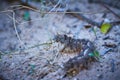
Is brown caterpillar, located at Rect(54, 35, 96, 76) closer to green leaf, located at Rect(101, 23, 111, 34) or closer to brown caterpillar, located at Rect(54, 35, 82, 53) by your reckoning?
brown caterpillar, located at Rect(54, 35, 82, 53)

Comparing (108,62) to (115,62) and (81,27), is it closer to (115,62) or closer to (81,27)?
(115,62)

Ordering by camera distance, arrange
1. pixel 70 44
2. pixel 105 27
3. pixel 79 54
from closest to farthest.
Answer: pixel 79 54 < pixel 70 44 < pixel 105 27

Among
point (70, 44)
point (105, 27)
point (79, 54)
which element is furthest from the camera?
point (105, 27)

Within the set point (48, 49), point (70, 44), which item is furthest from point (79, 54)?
point (48, 49)

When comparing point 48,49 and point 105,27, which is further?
point 105,27

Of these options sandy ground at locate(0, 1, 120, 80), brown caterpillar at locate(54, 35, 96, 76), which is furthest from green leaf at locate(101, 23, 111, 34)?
brown caterpillar at locate(54, 35, 96, 76)

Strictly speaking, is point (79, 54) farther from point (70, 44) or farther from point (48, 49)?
point (48, 49)
